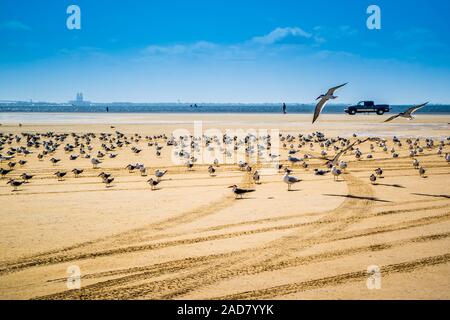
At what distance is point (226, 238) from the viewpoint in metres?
10.2

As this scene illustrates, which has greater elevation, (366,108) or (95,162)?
(366,108)

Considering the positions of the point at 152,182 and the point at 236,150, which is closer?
the point at 152,182

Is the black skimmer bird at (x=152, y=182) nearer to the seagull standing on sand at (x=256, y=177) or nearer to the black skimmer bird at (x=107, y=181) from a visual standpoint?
the black skimmer bird at (x=107, y=181)

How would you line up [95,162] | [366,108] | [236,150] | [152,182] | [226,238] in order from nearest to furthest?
[226,238] < [152,182] < [95,162] < [236,150] < [366,108]

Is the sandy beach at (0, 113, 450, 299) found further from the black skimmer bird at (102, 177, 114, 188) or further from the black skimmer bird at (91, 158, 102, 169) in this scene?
the black skimmer bird at (91, 158, 102, 169)

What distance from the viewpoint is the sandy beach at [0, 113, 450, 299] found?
24.6 feet

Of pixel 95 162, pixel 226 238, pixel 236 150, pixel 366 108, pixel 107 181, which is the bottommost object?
pixel 226 238

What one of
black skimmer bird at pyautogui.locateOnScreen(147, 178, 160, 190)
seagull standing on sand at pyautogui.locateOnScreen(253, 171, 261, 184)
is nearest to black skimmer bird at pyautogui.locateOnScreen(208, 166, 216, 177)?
seagull standing on sand at pyautogui.locateOnScreen(253, 171, 261, 184)

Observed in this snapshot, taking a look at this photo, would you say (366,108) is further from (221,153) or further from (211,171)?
(211,171)

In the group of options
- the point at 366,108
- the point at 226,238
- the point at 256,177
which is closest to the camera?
the point at 226,238

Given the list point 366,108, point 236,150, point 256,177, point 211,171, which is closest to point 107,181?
point 211,171

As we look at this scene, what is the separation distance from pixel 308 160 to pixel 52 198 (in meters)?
15.1

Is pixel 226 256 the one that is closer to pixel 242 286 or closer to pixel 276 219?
pixel 242 286

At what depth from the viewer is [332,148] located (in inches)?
1133
